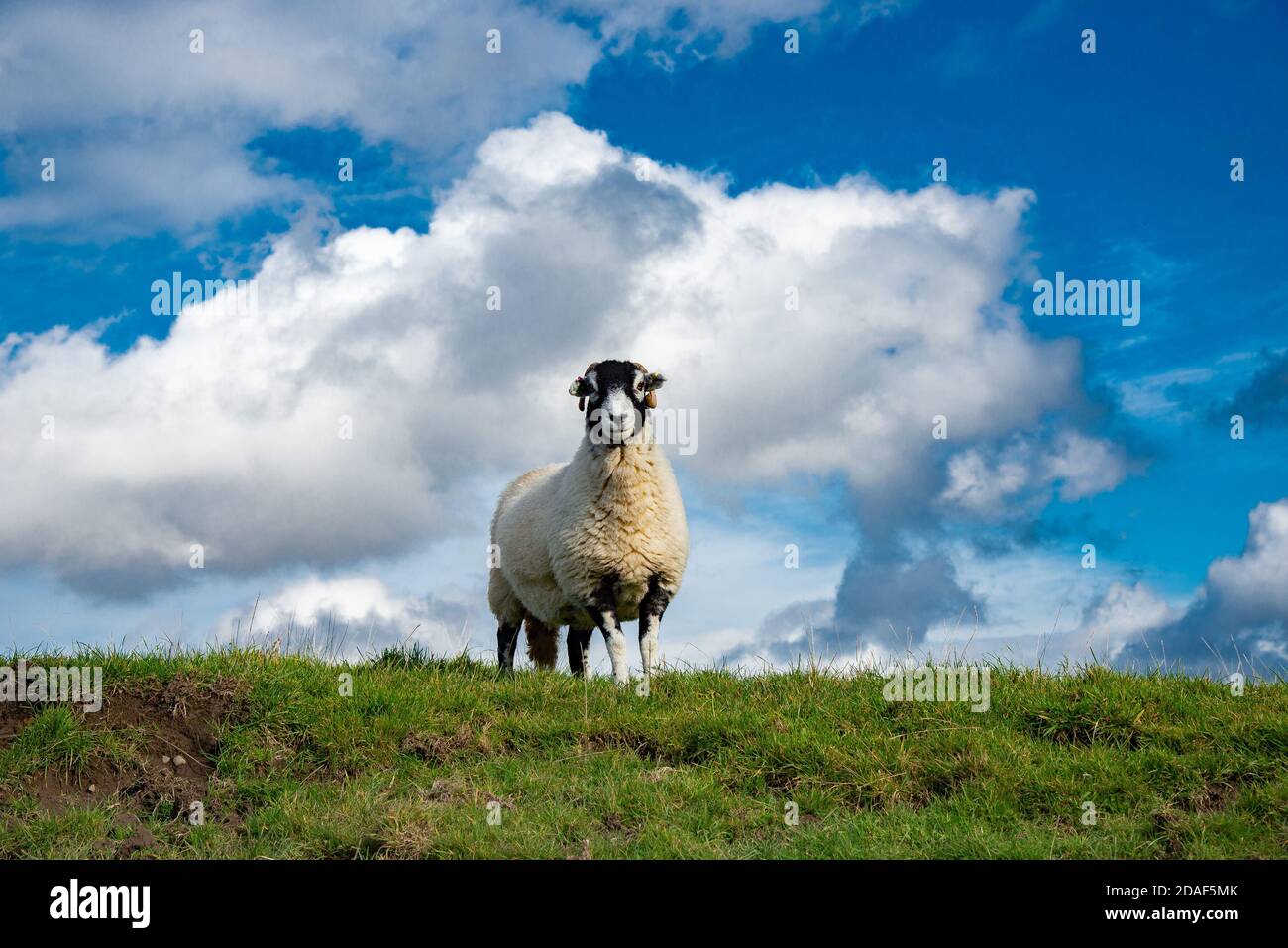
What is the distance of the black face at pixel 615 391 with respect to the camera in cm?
1252

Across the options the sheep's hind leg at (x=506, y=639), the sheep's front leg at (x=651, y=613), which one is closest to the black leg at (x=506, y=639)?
the sheep's hind leg at (x=506, y=639)

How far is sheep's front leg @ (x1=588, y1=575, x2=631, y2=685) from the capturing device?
1245 centimetres

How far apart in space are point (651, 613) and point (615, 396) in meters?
2.68

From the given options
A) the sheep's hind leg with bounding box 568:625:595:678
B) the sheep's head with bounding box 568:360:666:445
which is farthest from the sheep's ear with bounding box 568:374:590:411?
the sheep's hind leg with bounding box 568:625:595:678

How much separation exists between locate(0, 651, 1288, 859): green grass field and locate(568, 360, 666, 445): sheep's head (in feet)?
10.6

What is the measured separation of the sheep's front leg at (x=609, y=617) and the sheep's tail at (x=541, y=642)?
8.29 ft

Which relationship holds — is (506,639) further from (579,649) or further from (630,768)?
(630,768)

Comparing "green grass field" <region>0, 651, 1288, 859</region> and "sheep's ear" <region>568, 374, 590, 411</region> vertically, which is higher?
"sheep's ear" <region>568, 374, 590, 411</region>

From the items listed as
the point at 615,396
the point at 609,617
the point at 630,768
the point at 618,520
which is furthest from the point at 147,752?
the point at 615,396

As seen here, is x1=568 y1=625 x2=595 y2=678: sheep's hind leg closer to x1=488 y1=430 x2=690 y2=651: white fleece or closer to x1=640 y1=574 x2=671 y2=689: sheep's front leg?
x1=488 y1=430 x2=690 y2=651: white fleece

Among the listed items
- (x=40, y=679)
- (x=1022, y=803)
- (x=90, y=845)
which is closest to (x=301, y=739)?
(x=90, y=845)

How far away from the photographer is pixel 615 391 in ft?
41.1

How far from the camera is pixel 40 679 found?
10.5m
